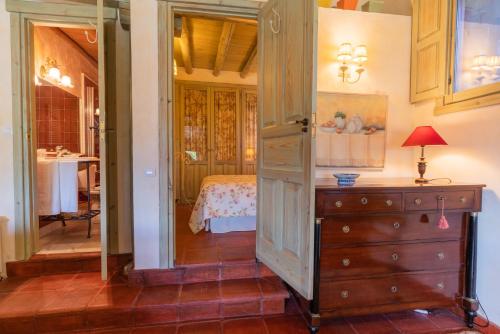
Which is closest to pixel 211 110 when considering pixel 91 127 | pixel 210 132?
pixel 210 132

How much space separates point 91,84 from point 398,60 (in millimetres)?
5147

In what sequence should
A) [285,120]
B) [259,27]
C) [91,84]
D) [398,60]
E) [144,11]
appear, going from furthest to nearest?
[91,84] < [398,60] < [259,27] < [144,11] < [285,120]

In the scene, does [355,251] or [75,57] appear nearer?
[355,251]

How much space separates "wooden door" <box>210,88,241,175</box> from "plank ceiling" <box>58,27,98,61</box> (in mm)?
2155

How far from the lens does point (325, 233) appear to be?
1.78 meters

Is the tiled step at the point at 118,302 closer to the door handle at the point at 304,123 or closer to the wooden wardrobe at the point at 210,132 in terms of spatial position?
the door handle at the point at 304,123

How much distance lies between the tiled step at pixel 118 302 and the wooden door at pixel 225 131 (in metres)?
3.22

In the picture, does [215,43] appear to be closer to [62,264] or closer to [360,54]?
[360,54]

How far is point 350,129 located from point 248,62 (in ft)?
9.75

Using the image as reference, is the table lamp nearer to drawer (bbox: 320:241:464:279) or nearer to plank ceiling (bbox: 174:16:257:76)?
drawer (bbox: 320:241:464:279)

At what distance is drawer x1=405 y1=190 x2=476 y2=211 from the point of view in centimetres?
184

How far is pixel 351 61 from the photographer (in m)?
2.37

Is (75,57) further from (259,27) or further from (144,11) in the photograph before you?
(259,27)

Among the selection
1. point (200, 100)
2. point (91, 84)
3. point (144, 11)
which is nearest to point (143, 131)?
point (144, 11)
